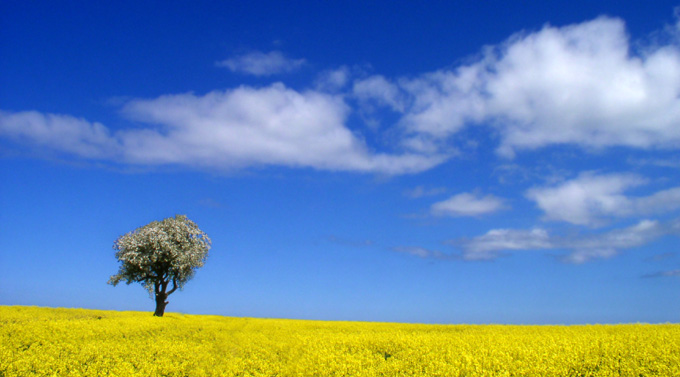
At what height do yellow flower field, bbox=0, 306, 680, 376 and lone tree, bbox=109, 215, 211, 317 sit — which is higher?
lone tree, bbox=109, 215, 211, 317

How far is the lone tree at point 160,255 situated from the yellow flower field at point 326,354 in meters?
16.5

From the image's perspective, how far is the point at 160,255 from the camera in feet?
161

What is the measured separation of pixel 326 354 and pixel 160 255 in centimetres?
3225

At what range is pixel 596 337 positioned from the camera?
79.0ft

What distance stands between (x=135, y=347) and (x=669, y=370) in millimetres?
28697

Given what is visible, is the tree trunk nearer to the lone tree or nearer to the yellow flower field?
the lone tree

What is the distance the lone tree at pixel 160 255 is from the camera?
4881 centimetres

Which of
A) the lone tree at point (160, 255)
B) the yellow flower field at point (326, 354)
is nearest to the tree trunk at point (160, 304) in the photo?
the lone tree at point (160, 255)

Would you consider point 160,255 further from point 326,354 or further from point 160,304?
point 326,354

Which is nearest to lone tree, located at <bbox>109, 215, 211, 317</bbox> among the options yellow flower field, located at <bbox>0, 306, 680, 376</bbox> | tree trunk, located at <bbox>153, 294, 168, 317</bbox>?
tree trunk, located at <bbox>153, 294, 168, 317</bbox>

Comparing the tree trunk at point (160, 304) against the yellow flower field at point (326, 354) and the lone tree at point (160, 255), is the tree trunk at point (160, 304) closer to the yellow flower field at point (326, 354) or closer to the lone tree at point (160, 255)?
the lone tree at point (160, 255)

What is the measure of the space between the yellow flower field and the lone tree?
649 inches

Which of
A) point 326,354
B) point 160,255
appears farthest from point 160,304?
point 326,354

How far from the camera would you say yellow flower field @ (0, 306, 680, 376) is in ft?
62.0
